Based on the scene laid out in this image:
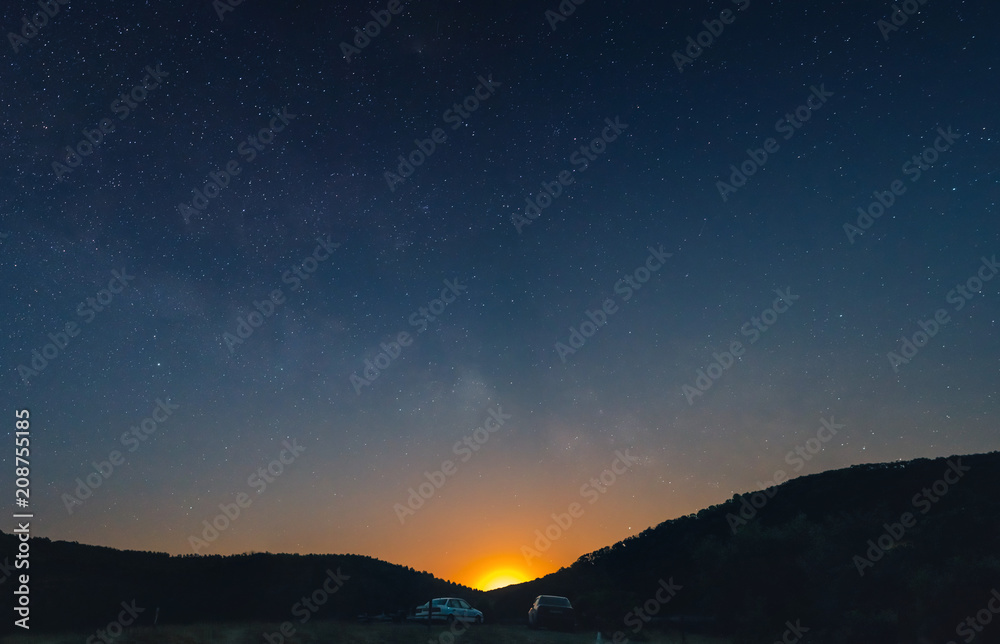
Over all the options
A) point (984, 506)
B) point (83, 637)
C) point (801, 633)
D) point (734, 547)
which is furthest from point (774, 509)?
point (83, 637)

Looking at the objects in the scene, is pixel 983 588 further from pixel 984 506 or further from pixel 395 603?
pixel 395 603

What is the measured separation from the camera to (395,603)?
59.2 m

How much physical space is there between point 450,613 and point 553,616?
6547 millimetres

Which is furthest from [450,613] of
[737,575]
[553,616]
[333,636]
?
[737,575]

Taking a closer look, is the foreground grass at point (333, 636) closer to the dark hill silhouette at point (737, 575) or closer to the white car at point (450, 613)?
the dark hill silhouette at point (737, 575)

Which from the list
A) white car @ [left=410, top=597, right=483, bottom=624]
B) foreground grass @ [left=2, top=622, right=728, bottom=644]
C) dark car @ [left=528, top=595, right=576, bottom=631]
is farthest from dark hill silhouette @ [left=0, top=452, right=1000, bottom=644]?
white car @ [left=410, top=597, right=483, bottom=624]

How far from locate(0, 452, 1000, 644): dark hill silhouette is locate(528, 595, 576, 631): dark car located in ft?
10.1

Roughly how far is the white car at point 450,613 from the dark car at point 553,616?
444cm

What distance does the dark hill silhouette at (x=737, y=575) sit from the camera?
26.9m

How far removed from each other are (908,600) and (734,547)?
905 centimetres

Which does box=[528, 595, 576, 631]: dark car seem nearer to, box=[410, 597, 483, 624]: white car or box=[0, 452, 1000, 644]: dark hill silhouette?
box=[0, 452, 1000, 644]: dark hill silhouette

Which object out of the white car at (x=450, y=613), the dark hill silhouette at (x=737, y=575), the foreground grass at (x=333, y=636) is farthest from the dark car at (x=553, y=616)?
the white car at (x=450, y=613)

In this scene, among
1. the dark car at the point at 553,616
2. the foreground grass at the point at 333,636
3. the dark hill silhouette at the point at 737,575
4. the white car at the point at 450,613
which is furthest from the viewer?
the white car at the point at 450,613

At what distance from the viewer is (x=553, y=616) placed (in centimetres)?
3362
